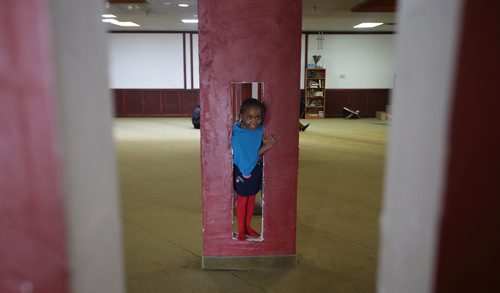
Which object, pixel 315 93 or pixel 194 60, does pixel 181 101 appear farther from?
pixel 315 93

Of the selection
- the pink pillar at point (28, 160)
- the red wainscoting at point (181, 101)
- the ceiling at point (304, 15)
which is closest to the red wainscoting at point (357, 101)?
the red wainscoting at point (181, 101)

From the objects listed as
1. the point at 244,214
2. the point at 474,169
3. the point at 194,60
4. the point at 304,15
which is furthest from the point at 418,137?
the point at 194,60

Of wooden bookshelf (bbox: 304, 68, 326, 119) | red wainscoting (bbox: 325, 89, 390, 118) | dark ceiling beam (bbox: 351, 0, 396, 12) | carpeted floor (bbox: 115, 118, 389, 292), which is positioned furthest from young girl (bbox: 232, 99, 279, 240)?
red wainscoting (bbox: 325, 89, 390, 118)

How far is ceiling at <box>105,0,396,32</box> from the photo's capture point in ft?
25.1

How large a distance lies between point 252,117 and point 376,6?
6167 mm

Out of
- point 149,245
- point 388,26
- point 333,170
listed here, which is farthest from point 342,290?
point 388,26

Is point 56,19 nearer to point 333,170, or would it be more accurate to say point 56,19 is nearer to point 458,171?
point 458,171

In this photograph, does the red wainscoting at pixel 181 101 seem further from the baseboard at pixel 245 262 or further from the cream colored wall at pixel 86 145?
the cream colored wall at pixel 86 145

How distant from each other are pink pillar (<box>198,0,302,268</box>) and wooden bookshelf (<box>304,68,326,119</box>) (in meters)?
10.0

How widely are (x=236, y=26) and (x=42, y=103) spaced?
207cm

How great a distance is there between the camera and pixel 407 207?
0.60 metres

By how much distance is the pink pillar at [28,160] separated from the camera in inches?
20.7

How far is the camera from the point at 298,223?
3738 mm

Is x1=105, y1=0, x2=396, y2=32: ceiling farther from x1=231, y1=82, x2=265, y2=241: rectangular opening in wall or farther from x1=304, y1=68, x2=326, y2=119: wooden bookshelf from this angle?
x1=231, y1=82, x2=265, y2=241: rectangular opening in wall
